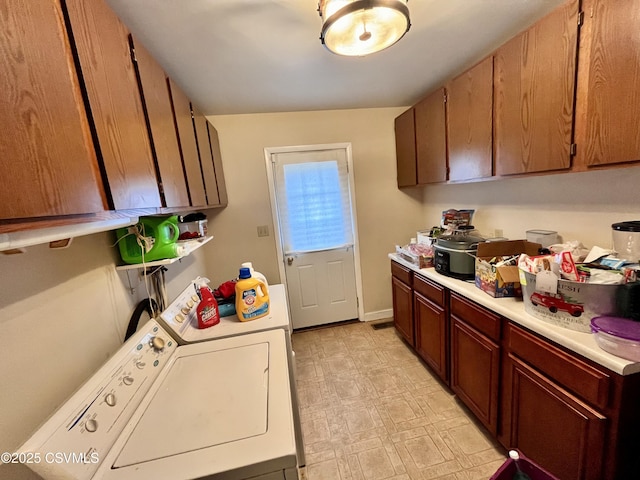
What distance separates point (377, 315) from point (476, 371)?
1.66 metres

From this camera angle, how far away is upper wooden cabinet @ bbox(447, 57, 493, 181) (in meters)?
1.64

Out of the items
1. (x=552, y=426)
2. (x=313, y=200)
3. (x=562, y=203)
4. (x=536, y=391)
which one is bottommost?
(x=552, y=426)

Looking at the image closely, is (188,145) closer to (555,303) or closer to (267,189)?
(267,189)

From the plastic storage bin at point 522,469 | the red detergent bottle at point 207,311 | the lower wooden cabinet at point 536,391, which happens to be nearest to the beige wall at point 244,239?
the red detergent bottle at point 207,311

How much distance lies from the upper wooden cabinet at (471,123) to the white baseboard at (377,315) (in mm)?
1802

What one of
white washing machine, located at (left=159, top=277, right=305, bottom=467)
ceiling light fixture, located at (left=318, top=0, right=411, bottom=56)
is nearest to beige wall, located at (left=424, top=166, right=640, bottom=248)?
ceiling light fixture, located at (left=318, top=0, right=411, bottom=56)

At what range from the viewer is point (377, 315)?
322 centimetres

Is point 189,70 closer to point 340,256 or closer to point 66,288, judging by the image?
point 66,288

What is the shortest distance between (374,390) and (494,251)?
1352 millimetres

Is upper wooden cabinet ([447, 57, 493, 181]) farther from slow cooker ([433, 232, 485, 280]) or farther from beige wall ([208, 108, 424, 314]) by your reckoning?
beige wall ([208, 108, 424, 314])

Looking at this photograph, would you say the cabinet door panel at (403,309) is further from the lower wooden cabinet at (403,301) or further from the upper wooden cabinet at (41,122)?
the upper wooden cabinet at (41,122)

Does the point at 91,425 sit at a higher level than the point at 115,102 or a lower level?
lower

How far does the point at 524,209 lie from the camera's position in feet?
6.24

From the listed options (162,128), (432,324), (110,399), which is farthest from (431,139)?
(110,399)
